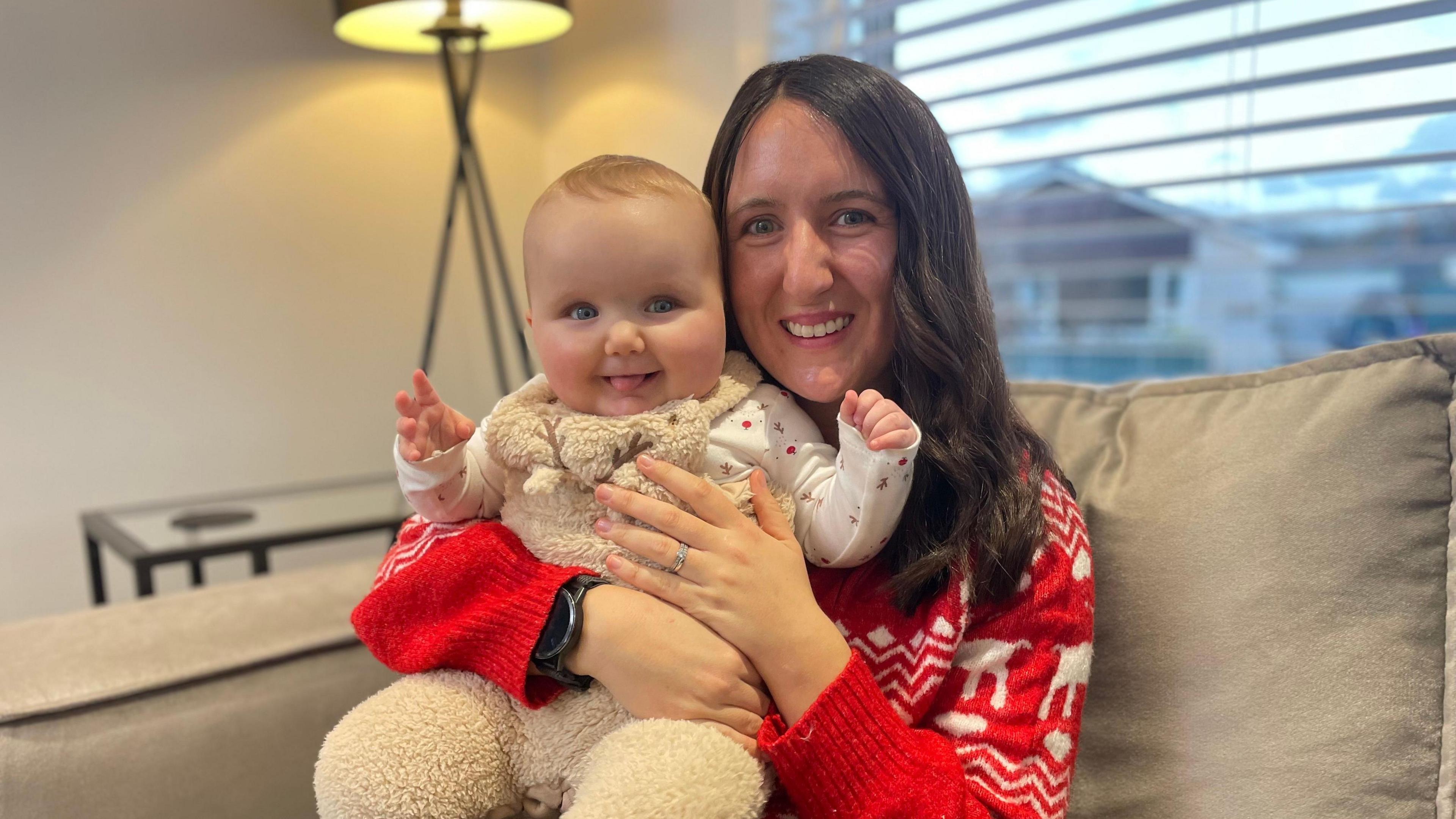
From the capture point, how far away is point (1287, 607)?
2.82 ft

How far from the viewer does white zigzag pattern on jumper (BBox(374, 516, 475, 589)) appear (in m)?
1.02

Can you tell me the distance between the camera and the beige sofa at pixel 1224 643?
0.82 metres

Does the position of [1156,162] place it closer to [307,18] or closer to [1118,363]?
[1118,363]

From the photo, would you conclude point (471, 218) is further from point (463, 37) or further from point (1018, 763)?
point (1018, 763)

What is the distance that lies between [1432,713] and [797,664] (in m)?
0.55

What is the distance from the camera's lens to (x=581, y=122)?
2672mm

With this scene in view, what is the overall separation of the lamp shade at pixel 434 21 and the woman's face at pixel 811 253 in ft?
4.27

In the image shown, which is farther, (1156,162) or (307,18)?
(307,18)

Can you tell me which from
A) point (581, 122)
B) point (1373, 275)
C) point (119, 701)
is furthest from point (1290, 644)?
point (581, 122)

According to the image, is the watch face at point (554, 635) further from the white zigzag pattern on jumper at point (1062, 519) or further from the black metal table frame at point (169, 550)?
the black metal table frame at point (169, 550)

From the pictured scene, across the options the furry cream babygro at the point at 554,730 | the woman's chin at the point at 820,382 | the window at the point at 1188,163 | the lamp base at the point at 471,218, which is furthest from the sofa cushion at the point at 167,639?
the window at the point at 1188,163

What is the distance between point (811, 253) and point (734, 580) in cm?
34

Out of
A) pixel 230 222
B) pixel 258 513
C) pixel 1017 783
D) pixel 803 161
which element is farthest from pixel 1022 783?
pixel 230 222

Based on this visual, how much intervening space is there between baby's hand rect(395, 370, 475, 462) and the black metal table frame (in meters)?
0.81
